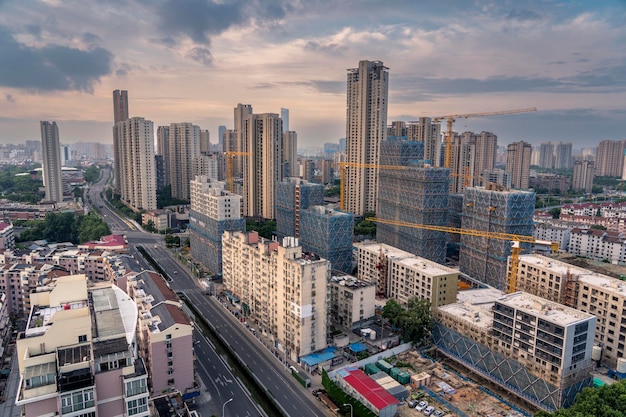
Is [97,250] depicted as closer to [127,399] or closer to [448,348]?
[127,399]

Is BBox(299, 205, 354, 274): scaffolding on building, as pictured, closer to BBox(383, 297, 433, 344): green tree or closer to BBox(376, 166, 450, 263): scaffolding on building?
BBox(376, 166, 450, 263): scaffolding on building

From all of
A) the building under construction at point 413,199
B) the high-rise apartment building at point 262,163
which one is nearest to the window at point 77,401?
the building under construction at point 413,199

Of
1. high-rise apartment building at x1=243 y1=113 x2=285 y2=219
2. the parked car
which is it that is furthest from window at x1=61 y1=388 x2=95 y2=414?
high-rise apartment building at x1=243 y1=113 x2=285 y2=219

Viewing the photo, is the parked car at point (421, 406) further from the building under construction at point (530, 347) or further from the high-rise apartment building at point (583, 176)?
the high-rise apartment building at point (583, 176)

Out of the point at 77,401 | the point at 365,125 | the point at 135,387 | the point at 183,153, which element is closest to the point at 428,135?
the point at 365,125

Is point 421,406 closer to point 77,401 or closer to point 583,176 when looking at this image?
point 77,401

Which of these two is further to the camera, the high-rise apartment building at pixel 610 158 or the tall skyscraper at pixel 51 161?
the high-rise apartment building at pixel 610 158

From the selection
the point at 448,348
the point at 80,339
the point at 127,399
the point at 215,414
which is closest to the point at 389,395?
the point at 448,348
